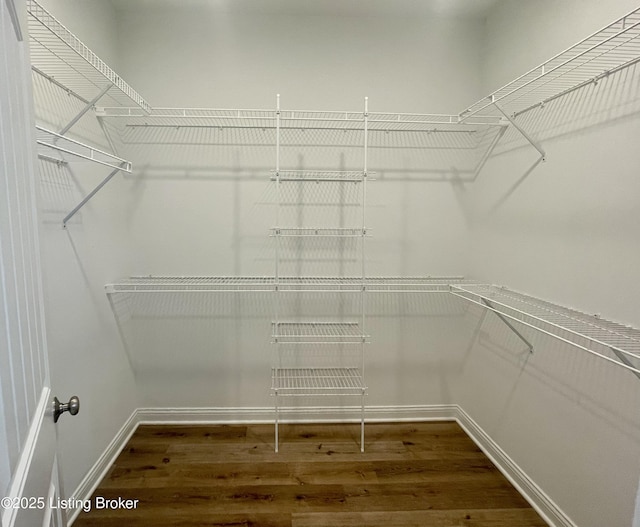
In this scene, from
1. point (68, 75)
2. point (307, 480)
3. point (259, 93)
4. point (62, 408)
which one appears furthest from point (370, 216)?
point (62, 408)

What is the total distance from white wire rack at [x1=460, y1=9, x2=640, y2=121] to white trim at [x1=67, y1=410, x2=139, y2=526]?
279 cm

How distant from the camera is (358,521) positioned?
71.1 inches

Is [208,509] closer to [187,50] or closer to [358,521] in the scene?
[358,521]

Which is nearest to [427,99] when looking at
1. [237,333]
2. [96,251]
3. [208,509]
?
[237,333]

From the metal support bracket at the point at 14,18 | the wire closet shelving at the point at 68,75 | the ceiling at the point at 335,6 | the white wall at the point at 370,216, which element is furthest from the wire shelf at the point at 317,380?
the ceiling at the point at 335,6

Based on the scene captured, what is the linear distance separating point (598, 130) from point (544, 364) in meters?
1.11

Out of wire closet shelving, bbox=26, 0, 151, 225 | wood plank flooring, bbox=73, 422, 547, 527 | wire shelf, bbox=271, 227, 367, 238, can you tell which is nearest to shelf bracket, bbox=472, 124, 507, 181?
wire shelf, bbox=271, 227, 367, 238

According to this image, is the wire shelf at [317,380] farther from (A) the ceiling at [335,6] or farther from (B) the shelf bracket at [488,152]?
(A) the ceiling at [335,6]

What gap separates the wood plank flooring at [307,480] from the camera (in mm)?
1825

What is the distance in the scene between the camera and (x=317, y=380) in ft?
8.49

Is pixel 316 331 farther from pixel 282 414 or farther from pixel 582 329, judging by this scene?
pixel 582 329

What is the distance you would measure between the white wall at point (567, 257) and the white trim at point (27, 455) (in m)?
1.83

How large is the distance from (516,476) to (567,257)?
4.07 feet

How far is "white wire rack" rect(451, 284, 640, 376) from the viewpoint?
1210 millimetres
